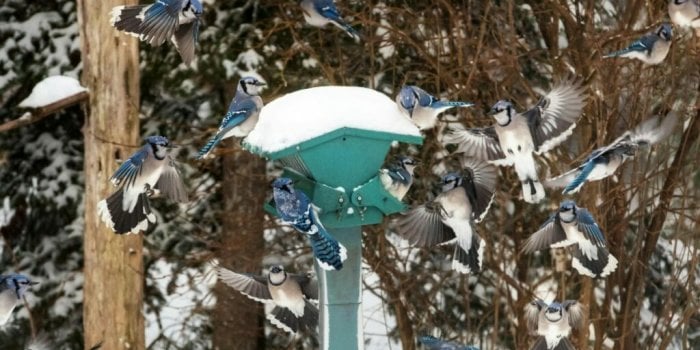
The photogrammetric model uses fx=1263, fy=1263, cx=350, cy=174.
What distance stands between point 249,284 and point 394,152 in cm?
319

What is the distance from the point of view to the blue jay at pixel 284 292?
19.5 ft

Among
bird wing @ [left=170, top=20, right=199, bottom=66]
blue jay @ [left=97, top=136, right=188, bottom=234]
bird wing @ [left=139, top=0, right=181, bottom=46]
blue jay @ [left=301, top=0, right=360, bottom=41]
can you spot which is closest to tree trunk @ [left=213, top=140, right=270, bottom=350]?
blue jay @ [left=301, top=0, right=360, bottom=41]

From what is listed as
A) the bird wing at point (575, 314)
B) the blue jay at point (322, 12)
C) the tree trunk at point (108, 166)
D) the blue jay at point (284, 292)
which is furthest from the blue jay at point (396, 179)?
the tree trunk at point (108, 166)

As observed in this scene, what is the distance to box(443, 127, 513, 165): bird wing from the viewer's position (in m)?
6.26

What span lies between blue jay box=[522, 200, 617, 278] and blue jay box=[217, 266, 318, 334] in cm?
126

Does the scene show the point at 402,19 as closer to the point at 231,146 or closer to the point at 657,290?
the point at 231,146

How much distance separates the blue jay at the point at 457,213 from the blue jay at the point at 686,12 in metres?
1.82

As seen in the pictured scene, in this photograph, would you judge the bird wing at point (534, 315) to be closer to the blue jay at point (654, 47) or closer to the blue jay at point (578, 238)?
the blue jay at point (578, 238)

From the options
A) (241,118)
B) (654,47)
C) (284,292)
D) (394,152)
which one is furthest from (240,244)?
(241,118)

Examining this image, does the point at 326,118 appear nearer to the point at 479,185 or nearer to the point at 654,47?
the point at 479,185

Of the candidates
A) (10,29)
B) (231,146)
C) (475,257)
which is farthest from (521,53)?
(10,29)

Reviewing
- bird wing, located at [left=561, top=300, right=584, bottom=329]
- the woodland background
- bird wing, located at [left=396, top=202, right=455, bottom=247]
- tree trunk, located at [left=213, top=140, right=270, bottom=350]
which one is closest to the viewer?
bird wing, located at [left=396, top=202, right=455, bottom=247]

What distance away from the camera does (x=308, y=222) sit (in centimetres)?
467

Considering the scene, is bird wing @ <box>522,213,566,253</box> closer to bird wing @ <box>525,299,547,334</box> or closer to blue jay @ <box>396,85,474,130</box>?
bird wing @ <box>525,299,547,334</box>
